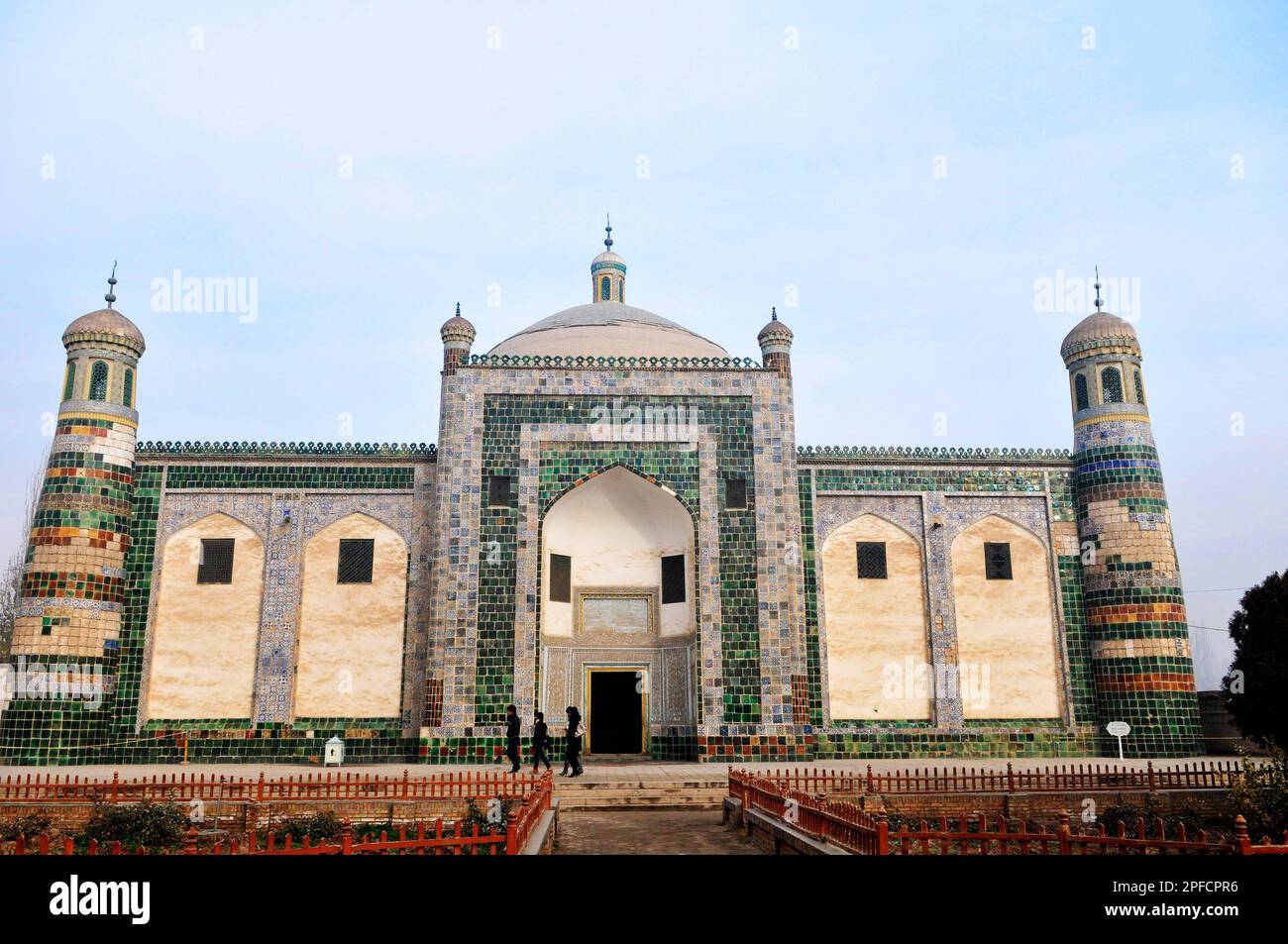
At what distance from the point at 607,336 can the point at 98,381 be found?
12.2 meters

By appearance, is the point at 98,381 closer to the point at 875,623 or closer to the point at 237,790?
the point at 237,790

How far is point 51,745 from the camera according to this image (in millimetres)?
19578

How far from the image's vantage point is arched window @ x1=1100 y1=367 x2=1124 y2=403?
22781 millimetres

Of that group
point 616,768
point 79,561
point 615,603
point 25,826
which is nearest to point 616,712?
point 615,603


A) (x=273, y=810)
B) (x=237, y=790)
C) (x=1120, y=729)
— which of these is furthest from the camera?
(x=1120, y=729)

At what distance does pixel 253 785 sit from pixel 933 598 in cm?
1499

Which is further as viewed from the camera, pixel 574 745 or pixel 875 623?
pixel 875 623

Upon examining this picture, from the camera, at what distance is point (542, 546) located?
825 inches

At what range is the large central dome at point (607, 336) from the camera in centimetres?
2578

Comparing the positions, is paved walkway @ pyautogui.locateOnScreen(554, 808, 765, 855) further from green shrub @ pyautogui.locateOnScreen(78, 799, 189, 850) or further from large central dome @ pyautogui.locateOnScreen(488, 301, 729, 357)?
Result: large central dome @ pyautogui.locateOnScreen(488, 301, 729, 357)

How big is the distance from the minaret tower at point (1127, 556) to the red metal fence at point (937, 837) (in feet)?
34.3

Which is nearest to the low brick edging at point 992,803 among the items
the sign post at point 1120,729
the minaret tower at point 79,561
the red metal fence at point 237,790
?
the red metal fence at point 237,790

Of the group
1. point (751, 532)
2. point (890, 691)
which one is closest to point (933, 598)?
point (890, 691)
